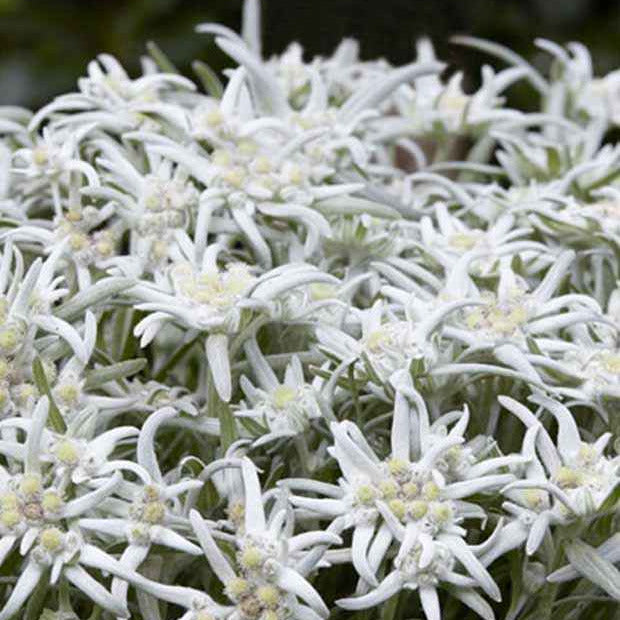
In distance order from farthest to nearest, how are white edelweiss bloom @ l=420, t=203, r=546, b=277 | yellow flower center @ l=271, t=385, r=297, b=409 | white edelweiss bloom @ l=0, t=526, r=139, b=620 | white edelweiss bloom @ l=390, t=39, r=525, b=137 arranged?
white edelweiss bloom @ l=390, t=39, r=525, b=137 < white edelweiss bloom @ l=420, t=203, r=546, b=277 < yellow flower center @ l=271, t=385, r=297, b=409 < white edelweiss bloom @ l=0, t=526, r=139, b=620

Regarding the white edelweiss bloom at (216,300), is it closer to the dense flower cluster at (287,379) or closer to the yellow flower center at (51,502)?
the dense flower cluster at (287,379)

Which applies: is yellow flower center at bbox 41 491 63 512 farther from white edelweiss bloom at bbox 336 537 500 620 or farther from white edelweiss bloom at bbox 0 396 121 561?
white edelweiss bloom at bbox 336 537 500 620

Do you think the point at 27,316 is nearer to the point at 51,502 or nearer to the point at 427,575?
the point at 51,502

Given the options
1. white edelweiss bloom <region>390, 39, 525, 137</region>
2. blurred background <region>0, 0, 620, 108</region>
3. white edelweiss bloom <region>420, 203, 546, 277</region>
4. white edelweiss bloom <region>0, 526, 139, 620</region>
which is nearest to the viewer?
white edelweiss bloom <region>0, 526, 139, 620</region>

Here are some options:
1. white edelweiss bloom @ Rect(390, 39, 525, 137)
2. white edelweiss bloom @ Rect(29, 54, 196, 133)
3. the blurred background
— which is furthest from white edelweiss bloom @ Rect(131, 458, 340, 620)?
the blurred background

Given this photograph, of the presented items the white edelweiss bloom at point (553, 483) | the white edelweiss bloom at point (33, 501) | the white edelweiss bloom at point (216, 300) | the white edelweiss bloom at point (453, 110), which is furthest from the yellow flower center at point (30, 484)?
the white edelweiss bloom at point (453, 110)

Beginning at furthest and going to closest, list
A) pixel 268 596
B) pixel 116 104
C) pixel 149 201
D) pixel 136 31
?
pixel 136 31 → pixel 116 104 → pixel 149 201 → pixel 268 596

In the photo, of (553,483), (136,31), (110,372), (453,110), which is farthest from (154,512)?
(136,31)
